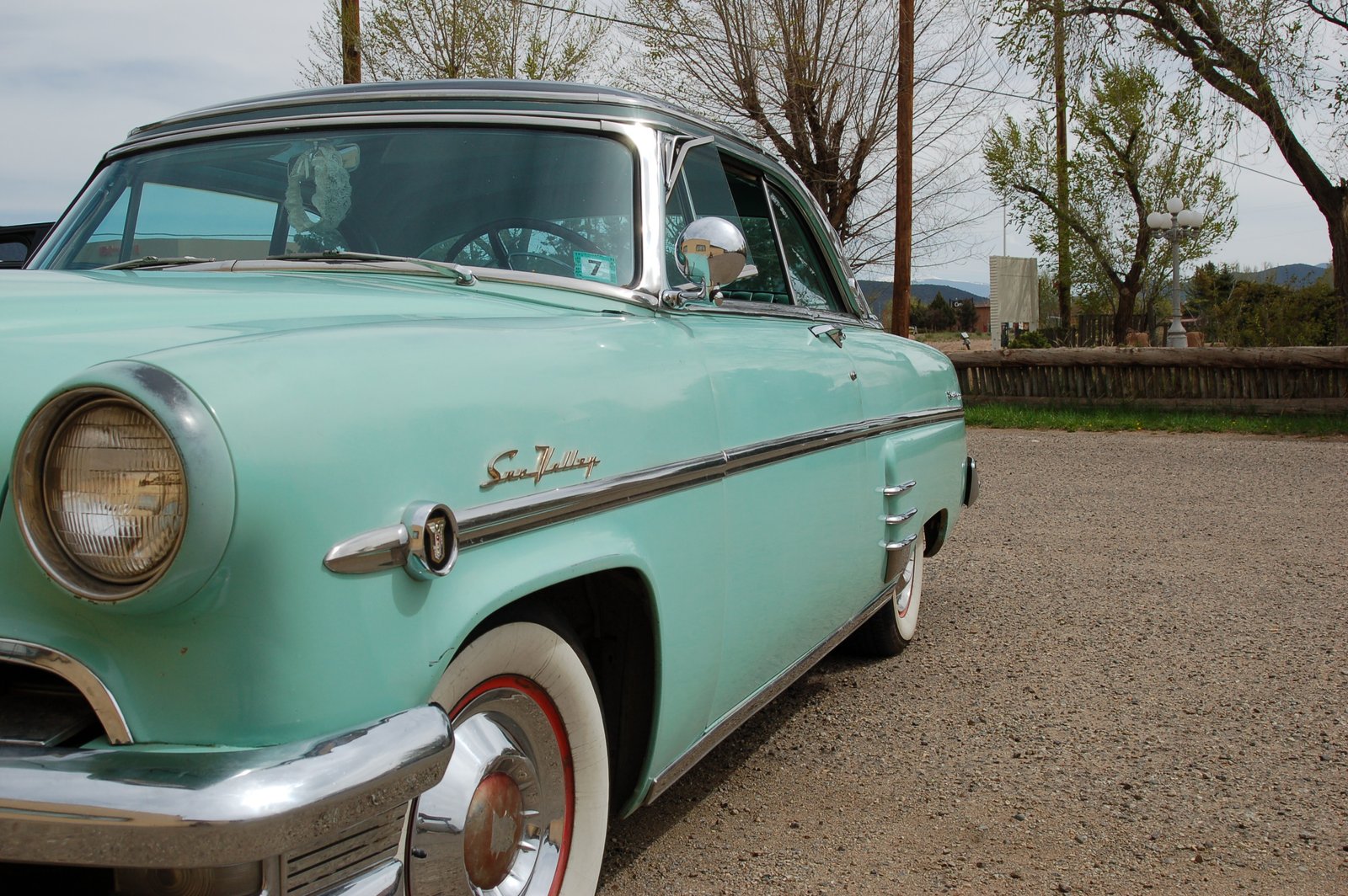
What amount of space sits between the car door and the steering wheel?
0.24 metres

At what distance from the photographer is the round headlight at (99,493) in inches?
52.2

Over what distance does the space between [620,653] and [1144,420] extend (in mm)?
11456

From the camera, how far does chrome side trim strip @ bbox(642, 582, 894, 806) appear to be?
227cm

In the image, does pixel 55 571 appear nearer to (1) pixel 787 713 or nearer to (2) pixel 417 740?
(2) pixel 417 740

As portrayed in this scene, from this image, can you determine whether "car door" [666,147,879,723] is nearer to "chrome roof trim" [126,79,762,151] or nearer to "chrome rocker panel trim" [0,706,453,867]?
"chrome roof trim" [126,79,762,151]

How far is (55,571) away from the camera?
4.39ft

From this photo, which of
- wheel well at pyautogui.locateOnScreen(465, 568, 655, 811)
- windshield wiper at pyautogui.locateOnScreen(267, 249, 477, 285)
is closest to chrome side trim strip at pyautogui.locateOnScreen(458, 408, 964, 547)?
wheel well at pyautogui.locateOnScreen(465, 568, 655, 811)

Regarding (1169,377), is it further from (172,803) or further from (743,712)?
(172,803)

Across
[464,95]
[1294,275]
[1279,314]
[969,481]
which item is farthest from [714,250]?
[1294,275]

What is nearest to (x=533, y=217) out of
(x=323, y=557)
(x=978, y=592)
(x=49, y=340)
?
(x=49, y=340)

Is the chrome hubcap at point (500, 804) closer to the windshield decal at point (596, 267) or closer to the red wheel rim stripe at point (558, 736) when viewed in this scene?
the red wheel rim stripe at point (558, 736)

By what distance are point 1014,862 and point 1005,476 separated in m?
6.91

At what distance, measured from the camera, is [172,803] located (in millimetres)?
1227

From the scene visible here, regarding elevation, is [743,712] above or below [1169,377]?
below
